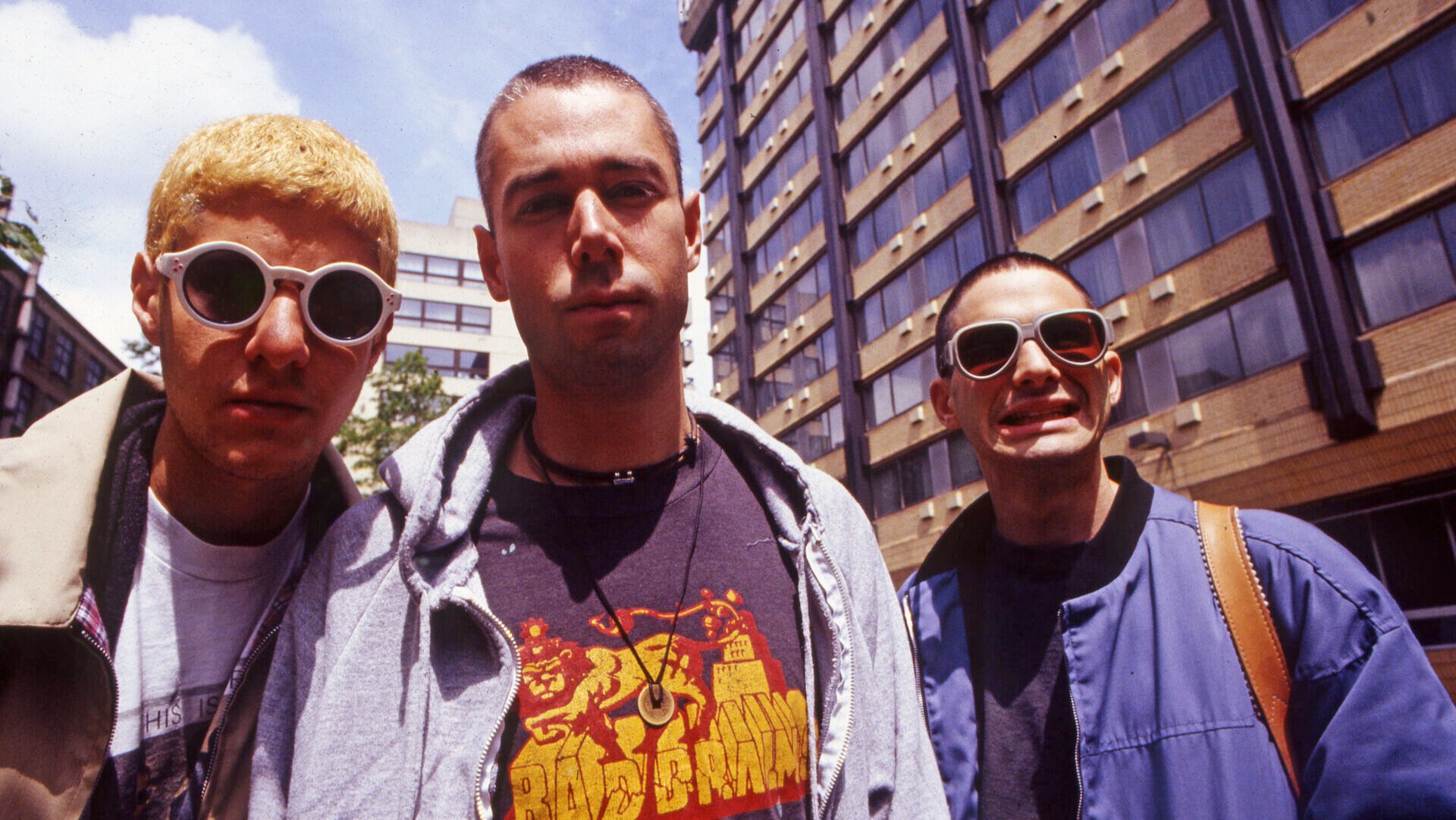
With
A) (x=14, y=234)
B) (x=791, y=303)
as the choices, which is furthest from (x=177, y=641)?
(x=791, y=303)

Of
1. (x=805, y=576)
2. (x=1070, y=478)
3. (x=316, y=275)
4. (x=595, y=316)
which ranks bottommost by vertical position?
(x=805, y=576)

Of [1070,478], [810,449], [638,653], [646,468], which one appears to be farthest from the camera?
[810,449]

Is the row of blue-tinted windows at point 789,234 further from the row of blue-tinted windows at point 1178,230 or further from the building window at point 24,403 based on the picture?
the building window at point 24,403

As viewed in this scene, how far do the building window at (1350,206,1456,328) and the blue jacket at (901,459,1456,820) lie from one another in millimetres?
13899

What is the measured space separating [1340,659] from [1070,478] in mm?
870

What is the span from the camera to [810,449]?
96.5 ft

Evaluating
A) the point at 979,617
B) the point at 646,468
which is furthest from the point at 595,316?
the point at 979,617

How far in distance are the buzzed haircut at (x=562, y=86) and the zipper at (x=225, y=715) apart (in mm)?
1195

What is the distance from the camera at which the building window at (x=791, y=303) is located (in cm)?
2927

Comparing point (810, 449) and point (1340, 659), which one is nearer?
point (1340, 659)

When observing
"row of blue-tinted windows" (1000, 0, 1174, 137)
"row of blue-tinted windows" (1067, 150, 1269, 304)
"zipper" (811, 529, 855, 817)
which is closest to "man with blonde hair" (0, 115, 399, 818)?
"zipper" (811, 529, 855, 817)

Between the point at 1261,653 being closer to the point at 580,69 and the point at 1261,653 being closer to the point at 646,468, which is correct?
the point at 646,468

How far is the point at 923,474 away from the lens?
77.7ft

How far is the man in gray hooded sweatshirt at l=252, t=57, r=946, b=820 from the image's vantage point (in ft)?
5.46
